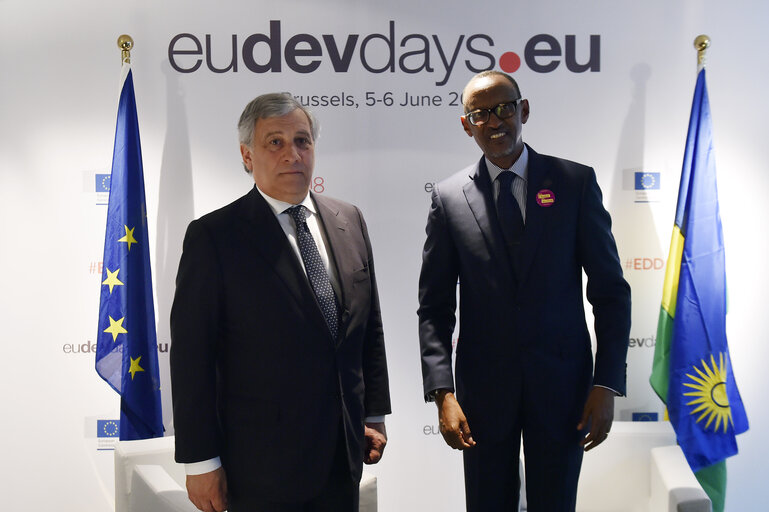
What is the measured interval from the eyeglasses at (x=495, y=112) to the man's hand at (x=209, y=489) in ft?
4.19

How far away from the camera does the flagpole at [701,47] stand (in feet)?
11.3

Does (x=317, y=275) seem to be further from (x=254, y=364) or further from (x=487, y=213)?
(x=487, y=213)

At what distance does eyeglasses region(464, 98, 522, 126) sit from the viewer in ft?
6.77

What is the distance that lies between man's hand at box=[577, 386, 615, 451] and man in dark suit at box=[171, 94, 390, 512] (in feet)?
2.24

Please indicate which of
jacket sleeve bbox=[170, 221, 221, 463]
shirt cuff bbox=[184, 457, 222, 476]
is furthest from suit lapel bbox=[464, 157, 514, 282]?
shirt cuff bbox=[184, 457, 222, 476]

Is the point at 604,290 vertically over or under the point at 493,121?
under

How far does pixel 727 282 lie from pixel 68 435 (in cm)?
365

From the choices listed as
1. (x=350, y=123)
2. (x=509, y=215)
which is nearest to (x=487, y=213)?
(x=509, y=215)

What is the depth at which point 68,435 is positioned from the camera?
12.0 ft

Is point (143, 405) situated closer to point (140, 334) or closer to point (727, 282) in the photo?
point (140, 334)

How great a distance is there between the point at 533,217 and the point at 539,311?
28cm

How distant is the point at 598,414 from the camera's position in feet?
6.48

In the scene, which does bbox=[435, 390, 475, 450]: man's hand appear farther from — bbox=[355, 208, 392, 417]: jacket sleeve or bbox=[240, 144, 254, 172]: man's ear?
bbox=[240, 144, 254, 172]: man's ear

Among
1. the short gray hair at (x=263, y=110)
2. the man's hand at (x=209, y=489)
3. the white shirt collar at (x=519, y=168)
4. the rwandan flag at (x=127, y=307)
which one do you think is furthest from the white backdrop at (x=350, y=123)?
the man's hand at (x=209, y=489)
